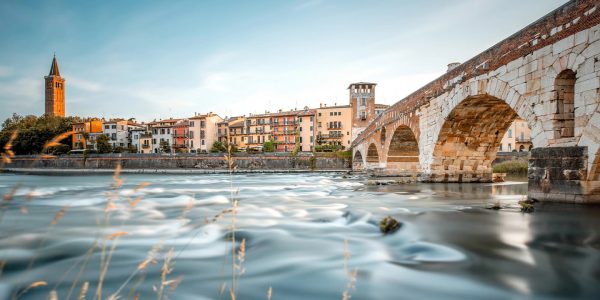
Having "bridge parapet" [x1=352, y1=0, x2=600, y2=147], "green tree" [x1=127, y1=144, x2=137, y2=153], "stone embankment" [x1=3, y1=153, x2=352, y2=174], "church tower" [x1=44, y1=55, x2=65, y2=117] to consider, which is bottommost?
"stone embankment" [x1=3, y1=153, x2=352, y2=174]

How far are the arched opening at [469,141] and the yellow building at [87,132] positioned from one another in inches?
2618

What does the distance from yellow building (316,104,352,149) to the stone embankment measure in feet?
55.5

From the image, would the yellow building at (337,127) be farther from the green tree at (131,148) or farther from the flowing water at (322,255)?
the flowing water at (322,255)

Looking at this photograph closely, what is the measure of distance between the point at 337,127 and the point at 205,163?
2607 centimetres

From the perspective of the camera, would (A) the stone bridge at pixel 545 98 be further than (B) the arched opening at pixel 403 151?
No

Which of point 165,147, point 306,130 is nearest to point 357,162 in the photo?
point 306,130

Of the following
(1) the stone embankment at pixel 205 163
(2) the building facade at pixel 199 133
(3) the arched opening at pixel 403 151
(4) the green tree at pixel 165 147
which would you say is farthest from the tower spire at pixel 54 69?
(3) the arched opening at pixel 403 151

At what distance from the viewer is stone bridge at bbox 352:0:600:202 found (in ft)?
23.1

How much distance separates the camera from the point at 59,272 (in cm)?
408

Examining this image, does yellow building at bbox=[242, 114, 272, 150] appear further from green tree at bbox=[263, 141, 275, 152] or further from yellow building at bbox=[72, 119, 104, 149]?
yellow building at bbox=[72, 119, 104, 149]

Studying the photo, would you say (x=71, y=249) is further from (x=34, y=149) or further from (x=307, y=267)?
(x=34, y=149)

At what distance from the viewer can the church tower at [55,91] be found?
104500 mm

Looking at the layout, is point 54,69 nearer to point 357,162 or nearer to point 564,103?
point 357,162

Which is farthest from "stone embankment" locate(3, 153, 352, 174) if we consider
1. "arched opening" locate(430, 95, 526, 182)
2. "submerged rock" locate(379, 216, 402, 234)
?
"submerged rock" locate(379, 216, 402, 234)
